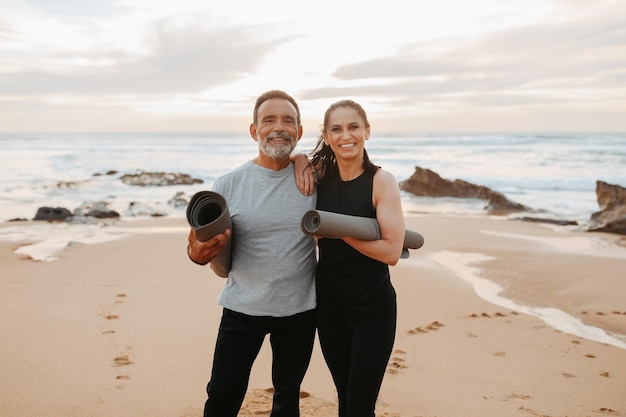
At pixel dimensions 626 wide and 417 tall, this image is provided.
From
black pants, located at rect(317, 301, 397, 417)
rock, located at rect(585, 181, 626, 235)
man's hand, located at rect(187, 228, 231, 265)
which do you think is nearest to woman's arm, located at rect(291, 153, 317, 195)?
man's hand, located at rect(187, 228, 231, 265)

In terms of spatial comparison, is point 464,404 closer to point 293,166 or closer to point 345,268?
point 345,268

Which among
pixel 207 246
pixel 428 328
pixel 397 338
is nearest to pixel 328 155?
pixel 207 246

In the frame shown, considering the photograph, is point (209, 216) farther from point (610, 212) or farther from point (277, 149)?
point (610, 212)

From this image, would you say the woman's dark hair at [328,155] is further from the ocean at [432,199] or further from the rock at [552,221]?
the rock at [552,221]

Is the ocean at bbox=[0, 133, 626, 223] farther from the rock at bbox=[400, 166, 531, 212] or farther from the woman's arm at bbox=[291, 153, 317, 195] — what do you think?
the woman's arm at bbox=[291, 153, 317, 195]

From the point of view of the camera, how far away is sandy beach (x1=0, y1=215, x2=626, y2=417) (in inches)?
155

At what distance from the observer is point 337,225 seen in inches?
95.3

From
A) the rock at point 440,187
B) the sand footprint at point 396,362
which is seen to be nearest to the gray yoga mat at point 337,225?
the sand footprint at point 396,362

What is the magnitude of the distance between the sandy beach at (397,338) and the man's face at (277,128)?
198cm

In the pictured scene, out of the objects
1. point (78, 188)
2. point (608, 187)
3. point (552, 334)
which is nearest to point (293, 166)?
point (552, 334)

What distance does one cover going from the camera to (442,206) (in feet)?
50.1

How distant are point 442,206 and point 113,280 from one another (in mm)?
10414

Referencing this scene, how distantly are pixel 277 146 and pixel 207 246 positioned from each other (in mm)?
667

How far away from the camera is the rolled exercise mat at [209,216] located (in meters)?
2.53
